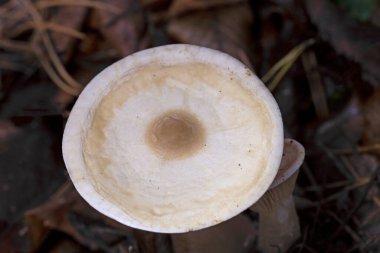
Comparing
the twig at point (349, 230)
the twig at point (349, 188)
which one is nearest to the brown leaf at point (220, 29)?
the twig at point (349, 188)

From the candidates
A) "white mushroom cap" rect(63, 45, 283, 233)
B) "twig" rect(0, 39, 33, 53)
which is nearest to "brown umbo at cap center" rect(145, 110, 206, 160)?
"white mushroom cap" rect(63, 45, 283, 233)

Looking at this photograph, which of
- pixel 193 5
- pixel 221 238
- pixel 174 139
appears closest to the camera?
pixel 174 139

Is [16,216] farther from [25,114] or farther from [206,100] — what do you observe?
[206,100]

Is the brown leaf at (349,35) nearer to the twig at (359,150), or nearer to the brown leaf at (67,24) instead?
the twig at (359,150)

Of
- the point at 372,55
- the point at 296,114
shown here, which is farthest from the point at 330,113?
the point at 372,55

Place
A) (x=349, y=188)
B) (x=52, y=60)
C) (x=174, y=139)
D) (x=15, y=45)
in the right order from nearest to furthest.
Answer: (x=174, y=139) < (x=349, y=188) < (x=52, y=60) < (x=15, y=45)

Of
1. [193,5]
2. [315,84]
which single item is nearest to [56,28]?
[193,5]

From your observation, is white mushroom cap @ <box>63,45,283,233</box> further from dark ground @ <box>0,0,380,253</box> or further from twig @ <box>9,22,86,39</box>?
twig @ <box>9,22,86,39</box>

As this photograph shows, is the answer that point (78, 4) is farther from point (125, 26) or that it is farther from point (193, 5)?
point (193, 5)
